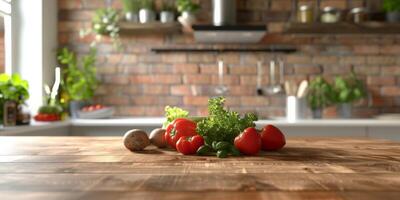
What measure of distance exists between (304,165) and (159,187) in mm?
456

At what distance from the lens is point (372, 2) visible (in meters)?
3.83

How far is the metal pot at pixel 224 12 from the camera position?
140 inches

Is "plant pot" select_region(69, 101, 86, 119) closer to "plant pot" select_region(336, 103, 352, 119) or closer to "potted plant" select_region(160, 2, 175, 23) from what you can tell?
"potted plant" select_region(160, 2, 175, 23)

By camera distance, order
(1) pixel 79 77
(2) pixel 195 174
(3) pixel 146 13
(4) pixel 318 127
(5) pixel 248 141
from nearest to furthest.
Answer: (2) pixel 195 174 < (5) pixel 248 141 < (4) pixel 318 127 < (3) pixel 146 13 < (1) pixel 79 77

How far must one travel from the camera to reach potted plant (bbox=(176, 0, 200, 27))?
3.56 m

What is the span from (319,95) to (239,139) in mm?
2340

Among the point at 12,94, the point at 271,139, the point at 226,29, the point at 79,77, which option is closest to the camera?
the point at 271,139

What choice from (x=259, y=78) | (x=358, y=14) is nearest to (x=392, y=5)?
(x=358, y=14)

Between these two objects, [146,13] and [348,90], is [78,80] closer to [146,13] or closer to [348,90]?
[146,13]

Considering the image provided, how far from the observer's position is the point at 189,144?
1.42 m

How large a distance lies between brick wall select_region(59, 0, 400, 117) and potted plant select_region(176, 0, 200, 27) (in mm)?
262

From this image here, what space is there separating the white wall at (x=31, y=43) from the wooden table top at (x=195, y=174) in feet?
6.84

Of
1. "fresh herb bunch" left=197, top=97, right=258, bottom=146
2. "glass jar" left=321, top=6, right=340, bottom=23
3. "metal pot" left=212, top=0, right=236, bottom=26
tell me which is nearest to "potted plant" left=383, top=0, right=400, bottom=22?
"glass jar" left=321, top=6, right=340, bottom=23

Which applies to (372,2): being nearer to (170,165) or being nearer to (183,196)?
(170,165)
